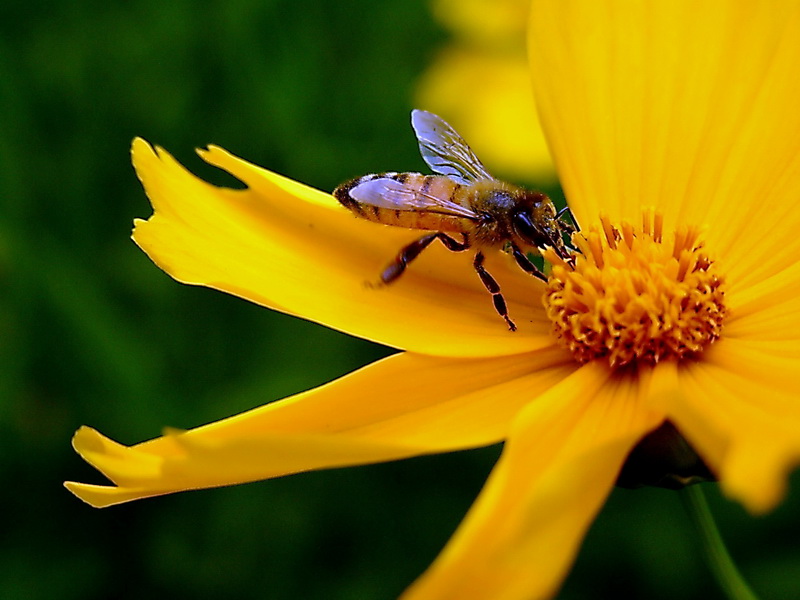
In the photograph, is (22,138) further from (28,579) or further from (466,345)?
(466,345)

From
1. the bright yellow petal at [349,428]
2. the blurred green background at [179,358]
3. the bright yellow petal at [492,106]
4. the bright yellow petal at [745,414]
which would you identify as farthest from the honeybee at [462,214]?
the bright yellow petal at [492,106]

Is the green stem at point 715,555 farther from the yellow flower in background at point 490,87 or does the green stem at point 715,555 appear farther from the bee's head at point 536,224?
the yellow flower in background at point 490,87

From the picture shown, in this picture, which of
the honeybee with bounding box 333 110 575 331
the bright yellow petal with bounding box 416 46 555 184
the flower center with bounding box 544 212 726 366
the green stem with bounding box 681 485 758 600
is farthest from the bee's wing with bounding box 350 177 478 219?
the bright yellow petal with bounding box 416 46 555 184

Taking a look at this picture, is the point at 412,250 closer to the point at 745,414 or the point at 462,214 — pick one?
the point at 462,214

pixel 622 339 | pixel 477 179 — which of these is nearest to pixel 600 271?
pixel 622 339

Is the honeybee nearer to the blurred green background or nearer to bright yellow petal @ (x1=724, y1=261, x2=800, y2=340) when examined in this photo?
bright yellow petal @ (x1=724, y1=261, x2=800, y2=340)

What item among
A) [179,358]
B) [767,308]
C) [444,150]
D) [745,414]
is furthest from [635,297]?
[179,358]

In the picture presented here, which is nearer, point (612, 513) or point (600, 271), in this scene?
point (600, 271)
